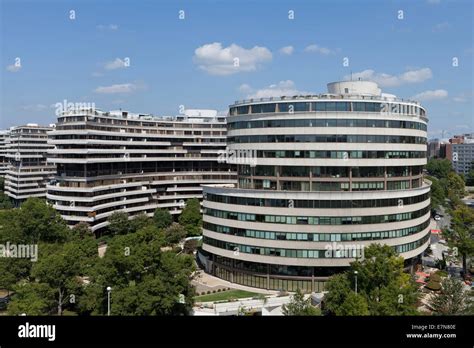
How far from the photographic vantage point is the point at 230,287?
4891 centimetres

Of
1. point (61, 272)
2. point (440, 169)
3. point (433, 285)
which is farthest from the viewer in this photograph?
point (440, 169)

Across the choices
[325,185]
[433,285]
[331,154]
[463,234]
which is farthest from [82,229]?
[463,234]

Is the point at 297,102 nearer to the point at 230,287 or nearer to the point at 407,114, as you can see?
the point at 407,114

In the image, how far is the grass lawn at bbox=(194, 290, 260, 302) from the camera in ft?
144

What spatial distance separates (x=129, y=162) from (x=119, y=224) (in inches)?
684

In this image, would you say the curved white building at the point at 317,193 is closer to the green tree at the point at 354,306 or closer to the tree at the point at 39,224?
the green tree at the point at 354,306

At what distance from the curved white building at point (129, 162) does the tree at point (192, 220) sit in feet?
43.6

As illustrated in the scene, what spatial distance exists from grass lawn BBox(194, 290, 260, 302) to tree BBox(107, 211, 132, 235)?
3052 centimetres

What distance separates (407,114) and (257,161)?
20999 millimetres

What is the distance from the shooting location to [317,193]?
4572 cm

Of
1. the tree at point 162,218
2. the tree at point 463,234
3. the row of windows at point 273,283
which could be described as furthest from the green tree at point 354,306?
the tree at point 162,218

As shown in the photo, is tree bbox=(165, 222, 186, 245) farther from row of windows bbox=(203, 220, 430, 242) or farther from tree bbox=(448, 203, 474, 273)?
tree bbox=(448, 203, 474, 273)

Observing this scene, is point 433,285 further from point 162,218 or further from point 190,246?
point 162,218

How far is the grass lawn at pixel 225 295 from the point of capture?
44.0 metres
